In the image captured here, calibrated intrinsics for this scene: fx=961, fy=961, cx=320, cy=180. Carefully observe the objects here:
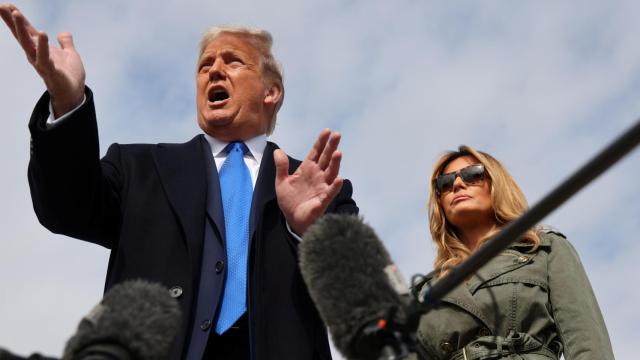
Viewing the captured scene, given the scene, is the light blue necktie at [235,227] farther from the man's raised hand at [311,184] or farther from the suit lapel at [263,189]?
the man's raised hand at [311,184]

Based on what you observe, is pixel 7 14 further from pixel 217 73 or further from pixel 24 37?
pixel 217 73

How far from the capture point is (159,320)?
296cm

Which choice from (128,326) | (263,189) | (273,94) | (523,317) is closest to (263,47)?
(273,94)

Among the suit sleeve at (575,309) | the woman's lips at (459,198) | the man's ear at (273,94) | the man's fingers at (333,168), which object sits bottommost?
the suit sleeve at (575,309)

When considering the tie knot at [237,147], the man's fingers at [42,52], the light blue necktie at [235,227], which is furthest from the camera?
the tie knot at [237,147]

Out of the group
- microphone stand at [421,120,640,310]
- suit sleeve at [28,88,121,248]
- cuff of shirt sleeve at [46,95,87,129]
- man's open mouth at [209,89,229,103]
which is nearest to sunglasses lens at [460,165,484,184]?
man's open mouth at [209,89,229,103]

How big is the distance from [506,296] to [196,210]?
1.78 m

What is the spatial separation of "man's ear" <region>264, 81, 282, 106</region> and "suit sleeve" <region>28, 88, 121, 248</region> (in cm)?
151

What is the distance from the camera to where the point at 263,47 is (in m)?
6.03

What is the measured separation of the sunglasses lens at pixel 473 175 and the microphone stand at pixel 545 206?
307cm

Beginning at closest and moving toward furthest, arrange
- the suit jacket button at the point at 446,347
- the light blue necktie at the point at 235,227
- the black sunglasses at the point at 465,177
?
1. the light blue necktie at the point at 235,227
2. the suit jacket button at the point at 446,347
3. the black sunglasses at the point at 465,177

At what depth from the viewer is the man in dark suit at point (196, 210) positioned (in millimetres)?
4383

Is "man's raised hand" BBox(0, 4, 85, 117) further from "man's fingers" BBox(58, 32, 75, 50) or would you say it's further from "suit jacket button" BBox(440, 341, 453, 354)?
"suit jacket button" BBox(440, 341, 453, 354)

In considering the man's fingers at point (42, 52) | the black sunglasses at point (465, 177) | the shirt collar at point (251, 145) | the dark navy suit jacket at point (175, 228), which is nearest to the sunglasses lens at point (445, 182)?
the black sunglasses at point (465, 177)
